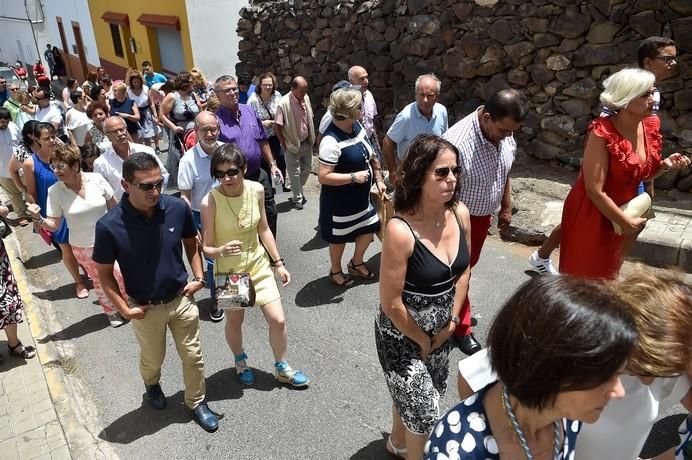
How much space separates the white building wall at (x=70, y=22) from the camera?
2138cm

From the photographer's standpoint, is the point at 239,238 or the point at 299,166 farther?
the point at 299,166

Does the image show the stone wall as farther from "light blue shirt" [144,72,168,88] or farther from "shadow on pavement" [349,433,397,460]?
Answer: "shadow on pavement" [349,433,397,460]

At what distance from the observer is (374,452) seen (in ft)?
10.5

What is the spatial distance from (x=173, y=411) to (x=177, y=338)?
0.64 m

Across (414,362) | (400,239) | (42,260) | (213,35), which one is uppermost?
(213,35)

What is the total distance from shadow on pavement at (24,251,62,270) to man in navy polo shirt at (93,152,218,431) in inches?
145

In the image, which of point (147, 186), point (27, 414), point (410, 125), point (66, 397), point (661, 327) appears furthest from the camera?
point (410, 125)

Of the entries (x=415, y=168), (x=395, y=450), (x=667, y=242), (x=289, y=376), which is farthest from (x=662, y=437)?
(x=667, y=242)

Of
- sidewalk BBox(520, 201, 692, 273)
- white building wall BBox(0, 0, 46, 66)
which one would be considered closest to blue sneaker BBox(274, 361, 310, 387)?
sidewalk BBox(520, 201, 692, 273)

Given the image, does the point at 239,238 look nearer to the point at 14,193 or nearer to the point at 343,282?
the point at 343,282

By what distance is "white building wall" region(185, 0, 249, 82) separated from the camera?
13.9 metres

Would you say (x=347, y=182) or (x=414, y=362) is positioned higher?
(x=347, y=182)

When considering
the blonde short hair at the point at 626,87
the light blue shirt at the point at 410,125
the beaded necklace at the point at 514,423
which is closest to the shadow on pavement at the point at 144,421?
the beaded necklace at the point at 514,423

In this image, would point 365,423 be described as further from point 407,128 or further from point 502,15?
point 502,15
